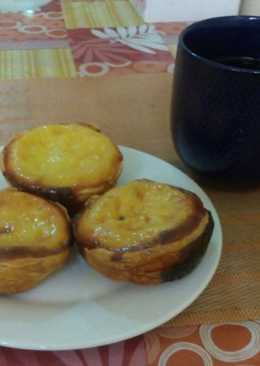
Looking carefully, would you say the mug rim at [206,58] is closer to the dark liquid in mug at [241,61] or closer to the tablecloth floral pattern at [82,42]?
the dark liquid in mug at [241,61]

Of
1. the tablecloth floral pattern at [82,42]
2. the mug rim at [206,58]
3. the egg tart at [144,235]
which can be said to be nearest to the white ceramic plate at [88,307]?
the egg tart at [144,235]

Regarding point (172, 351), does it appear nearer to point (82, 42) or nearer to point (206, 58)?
point (206, 58)

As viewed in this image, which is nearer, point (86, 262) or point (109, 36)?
point (86, 262)

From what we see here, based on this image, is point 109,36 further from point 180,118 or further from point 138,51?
point 180,118

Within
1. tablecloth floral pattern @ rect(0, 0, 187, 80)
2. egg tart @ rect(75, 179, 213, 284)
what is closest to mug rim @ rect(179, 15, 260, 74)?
egg tart @ rect(75, 179, 213, 284)

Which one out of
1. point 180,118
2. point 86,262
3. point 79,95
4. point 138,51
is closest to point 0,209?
point 86,262

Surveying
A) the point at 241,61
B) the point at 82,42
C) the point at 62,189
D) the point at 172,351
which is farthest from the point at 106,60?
the point at 172,351
